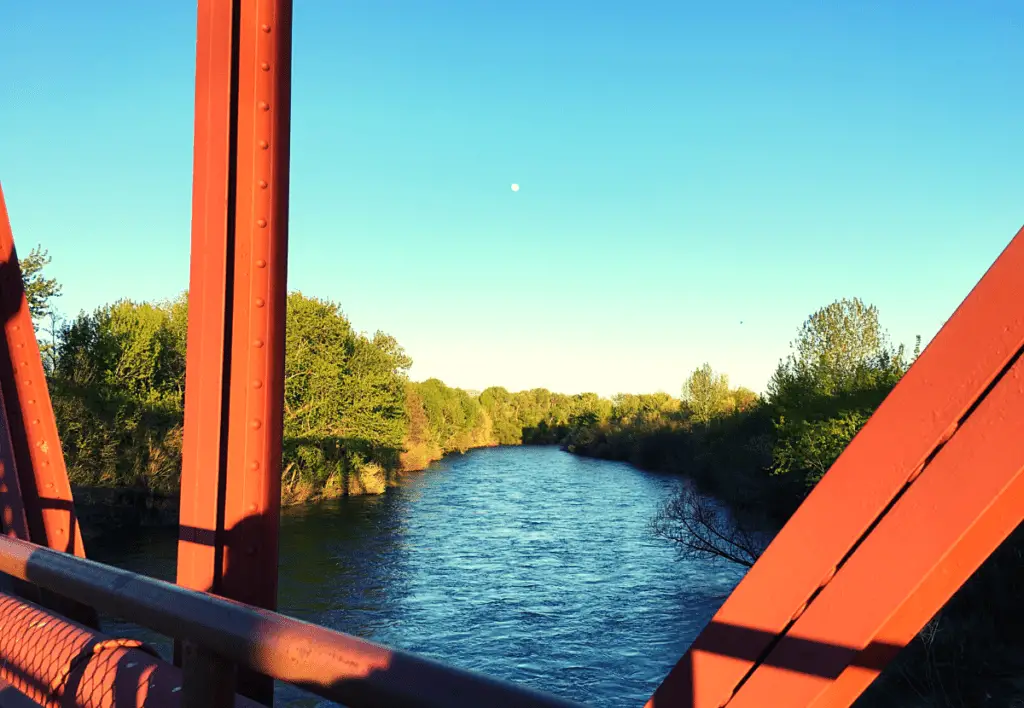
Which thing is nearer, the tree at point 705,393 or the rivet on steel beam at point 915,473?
the rivet on steel beam at point 915,473

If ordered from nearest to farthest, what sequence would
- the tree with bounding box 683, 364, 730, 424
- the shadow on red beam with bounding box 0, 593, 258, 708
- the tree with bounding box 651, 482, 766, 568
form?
the shadow on red beam with bounding box 0, 593, 258, 708
the tree with bounding box 651, 482, 766, 568
the tree with bounding box 683, 364, 730, 424

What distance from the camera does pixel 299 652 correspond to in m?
1.10

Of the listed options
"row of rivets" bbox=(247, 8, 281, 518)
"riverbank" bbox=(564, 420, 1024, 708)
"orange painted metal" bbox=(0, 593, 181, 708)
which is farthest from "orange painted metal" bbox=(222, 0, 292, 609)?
"riverbank" bbox=(564, 420, 1024, 708)

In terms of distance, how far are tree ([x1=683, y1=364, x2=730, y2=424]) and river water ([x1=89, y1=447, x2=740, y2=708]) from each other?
18.0 metres

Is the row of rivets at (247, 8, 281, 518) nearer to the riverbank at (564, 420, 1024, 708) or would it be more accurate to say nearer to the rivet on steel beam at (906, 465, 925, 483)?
the rivet on steel beam at (906, 465, 925, 483)

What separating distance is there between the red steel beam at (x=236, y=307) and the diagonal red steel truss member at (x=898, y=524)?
1224 millimetres

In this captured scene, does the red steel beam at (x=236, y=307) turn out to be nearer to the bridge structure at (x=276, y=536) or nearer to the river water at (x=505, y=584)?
the bridge structure at (x=276, y=536)

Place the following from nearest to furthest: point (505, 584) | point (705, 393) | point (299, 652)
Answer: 1. point (299, 652)
2. point (505, 584)
3. point (705, 393)

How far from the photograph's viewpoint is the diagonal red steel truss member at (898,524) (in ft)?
2.62

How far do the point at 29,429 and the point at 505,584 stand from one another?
16.6 metres

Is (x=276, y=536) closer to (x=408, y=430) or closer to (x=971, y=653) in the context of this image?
(x=971, y=653)

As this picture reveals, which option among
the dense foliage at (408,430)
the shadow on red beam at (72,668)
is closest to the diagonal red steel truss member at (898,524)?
the shadow on red beam at (72,668)

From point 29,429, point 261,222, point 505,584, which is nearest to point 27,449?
point 29,429

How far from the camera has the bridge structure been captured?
2.67 ft
